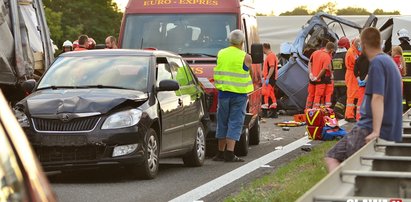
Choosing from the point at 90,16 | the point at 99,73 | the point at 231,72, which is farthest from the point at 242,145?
the point at 90,16

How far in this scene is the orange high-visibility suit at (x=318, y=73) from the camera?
24.8 meters

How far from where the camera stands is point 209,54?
1641cm

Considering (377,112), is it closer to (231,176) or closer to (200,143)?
(231,176)

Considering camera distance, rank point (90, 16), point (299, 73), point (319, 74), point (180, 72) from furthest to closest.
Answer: point (90, 16) → point (299, 73) → point (319, 74) → point (180, 72)

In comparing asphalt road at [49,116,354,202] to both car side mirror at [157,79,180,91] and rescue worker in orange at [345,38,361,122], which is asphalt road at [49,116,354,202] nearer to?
car side mirror at [157,79,180,91]

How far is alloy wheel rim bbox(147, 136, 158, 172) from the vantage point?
40.0 ft

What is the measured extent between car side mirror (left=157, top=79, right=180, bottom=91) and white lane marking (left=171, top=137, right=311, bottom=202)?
3.90 ft

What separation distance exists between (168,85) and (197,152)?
1586 millimetres

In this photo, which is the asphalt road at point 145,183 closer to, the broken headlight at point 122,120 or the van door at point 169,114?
the van door at point 169,114

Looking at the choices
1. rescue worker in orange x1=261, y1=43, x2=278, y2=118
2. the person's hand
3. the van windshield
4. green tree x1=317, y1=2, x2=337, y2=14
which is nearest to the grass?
the person's hand

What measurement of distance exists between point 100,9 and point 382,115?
393 feet

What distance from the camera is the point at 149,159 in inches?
480

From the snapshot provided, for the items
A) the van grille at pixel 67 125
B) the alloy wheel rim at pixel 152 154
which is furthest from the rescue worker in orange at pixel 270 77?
the van grille at pixel 67 125

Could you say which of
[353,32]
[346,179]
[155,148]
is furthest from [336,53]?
[346,179]
